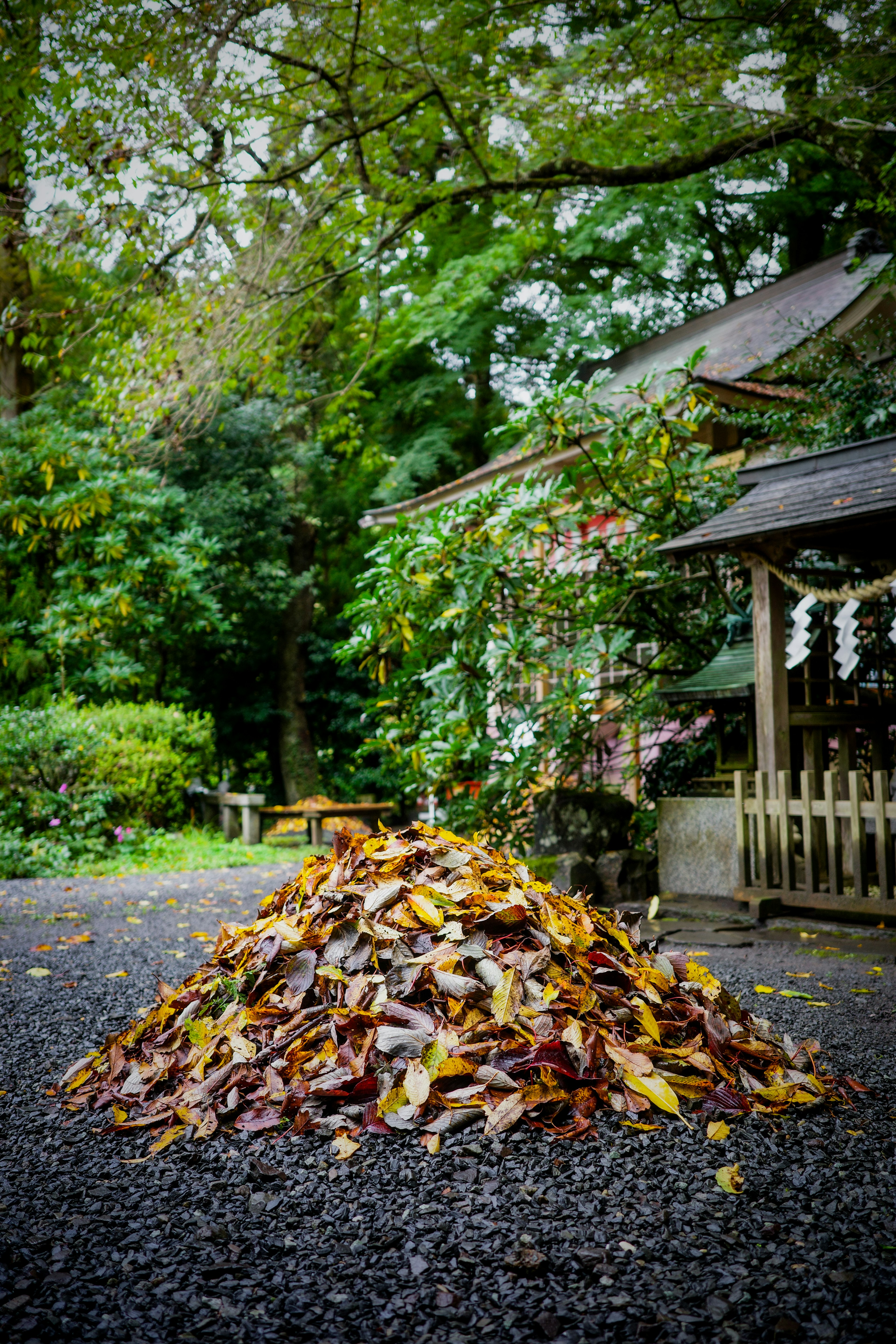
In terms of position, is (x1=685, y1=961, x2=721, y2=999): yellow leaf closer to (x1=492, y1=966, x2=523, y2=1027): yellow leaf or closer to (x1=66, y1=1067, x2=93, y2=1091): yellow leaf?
(x1=492, y1=966, x2=523, y2=1027): yellow leaf

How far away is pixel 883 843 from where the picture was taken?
516 cm

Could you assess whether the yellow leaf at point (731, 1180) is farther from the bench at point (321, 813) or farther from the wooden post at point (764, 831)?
the bench at point (321, 813)

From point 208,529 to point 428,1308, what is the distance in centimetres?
1222

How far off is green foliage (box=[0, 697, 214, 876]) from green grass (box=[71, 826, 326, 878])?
0.49 feet

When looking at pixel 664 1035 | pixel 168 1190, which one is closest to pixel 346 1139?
pixel 168 1190

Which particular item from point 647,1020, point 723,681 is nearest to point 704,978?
point 647,1020

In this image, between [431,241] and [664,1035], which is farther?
[431,241]

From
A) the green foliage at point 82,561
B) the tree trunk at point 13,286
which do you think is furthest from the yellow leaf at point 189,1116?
the green foliage at point 82,561

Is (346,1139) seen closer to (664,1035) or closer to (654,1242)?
(654,1242)

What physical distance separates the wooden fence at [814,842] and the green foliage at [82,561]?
25.8ft

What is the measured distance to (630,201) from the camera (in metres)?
13.0

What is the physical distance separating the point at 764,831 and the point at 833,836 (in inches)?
16.3

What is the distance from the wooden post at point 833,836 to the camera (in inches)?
214

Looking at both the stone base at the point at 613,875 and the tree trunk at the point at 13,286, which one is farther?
the tree trunk at the point at 13,286
